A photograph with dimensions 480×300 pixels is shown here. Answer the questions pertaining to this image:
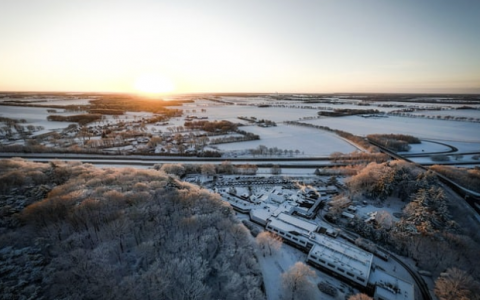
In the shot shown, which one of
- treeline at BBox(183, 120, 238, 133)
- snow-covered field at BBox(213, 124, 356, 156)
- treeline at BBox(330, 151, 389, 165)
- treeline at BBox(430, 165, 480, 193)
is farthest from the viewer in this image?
treeline at BBox(183, 120, 238, 133)

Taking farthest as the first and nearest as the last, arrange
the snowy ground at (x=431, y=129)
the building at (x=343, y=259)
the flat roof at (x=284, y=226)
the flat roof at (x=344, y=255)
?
1. the snowy ground at (x=431, y=129)
2. the flat roof at (x=284, y=226)
3. the flat roof at (x=344, y=255)
4. the building at (x=343, y=259)

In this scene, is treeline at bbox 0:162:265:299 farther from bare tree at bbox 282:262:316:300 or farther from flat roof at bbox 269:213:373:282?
flat roof at bbox 269:213:373:282

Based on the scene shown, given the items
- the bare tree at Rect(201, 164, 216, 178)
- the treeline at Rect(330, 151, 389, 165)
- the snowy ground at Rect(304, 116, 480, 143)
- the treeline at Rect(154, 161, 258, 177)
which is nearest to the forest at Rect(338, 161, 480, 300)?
the treeline at Rect(330, 151, 389, 165)

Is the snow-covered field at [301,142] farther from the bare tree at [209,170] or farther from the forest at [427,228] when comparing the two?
the forest at [427,228]

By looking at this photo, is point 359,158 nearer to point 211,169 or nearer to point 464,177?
point 464,177

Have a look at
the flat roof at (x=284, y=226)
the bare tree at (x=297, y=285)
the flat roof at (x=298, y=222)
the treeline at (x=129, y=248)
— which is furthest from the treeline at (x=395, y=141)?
the treeline at (x=129, y=248)
